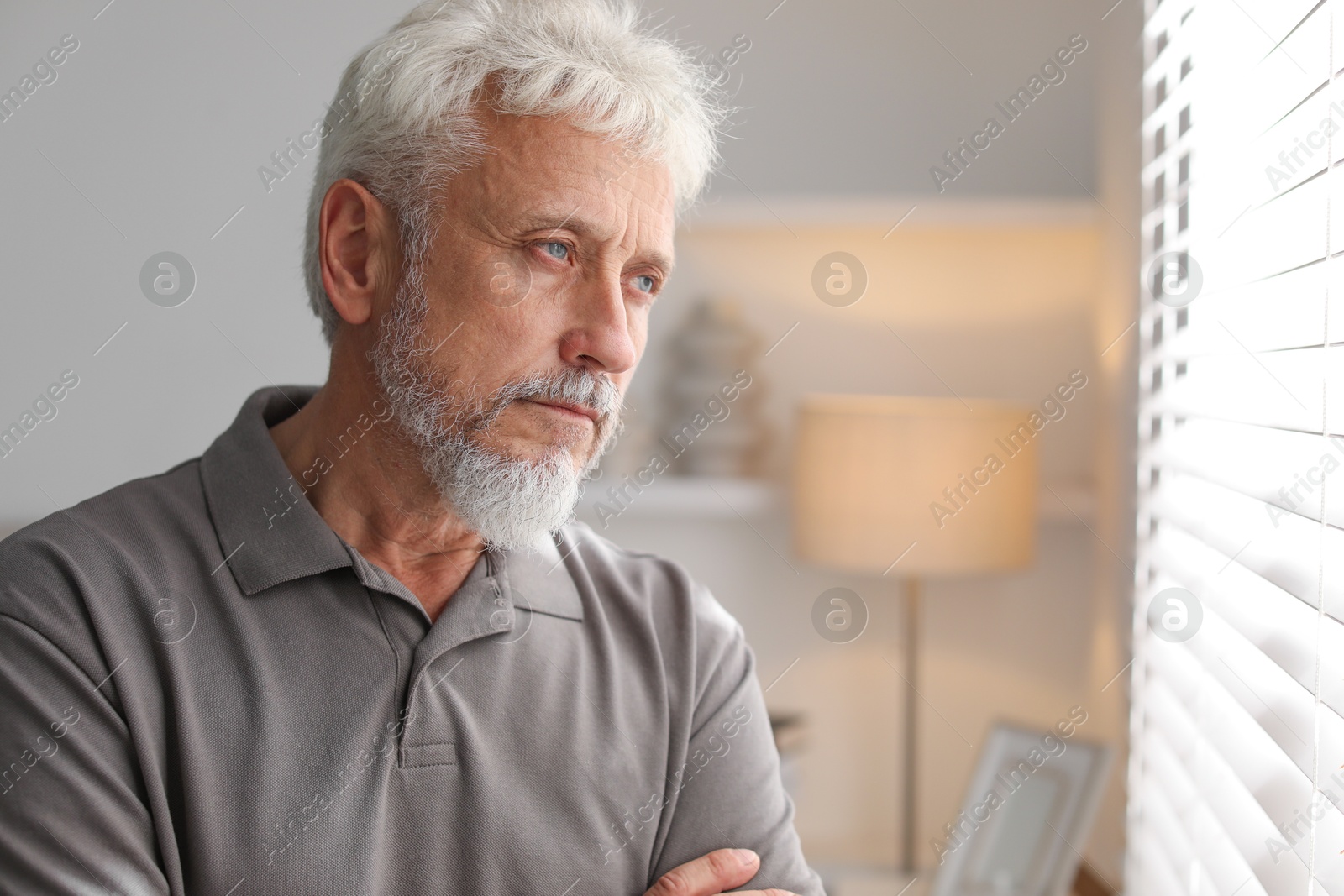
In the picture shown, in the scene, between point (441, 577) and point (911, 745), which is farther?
point (911, 745)

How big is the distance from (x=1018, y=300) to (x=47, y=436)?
7.22ft

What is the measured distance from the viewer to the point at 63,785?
31.9 inches

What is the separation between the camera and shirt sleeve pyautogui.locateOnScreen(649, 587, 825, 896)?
1.06 m

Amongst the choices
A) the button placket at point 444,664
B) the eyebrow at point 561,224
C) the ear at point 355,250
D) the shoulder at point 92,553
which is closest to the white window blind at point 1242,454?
the eyebrow at point 561,224

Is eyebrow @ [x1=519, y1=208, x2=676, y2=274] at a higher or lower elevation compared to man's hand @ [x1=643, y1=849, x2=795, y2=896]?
higher

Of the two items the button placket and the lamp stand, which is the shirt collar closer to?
the button placket

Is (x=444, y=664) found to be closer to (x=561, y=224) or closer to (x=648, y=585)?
(x=648, y=585)

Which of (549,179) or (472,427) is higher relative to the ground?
(549,179)

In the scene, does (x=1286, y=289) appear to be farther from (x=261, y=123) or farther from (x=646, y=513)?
(x=261, y=123)

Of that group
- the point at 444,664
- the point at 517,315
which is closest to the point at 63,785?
the point at 444,664

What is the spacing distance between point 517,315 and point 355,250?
0.23 meters

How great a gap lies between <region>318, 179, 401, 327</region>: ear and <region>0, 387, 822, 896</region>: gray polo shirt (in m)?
0.14

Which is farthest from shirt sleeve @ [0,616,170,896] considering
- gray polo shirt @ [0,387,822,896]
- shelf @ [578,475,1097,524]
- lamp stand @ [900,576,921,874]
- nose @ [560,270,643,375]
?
lamp stand @ [900,576,921,874]

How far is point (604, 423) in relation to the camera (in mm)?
1108
